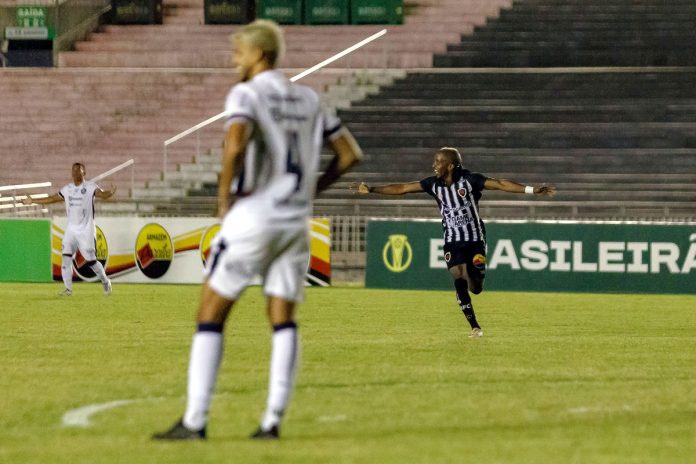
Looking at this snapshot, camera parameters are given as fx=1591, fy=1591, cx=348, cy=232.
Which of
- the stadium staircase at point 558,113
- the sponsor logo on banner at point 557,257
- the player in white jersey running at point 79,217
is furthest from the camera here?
the stadium staircase at point 558,113

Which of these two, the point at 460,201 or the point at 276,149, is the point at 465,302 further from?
the point at 276,149

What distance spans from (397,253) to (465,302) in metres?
12.3

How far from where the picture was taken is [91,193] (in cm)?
2520

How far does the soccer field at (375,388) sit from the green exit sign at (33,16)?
22710 millimetres

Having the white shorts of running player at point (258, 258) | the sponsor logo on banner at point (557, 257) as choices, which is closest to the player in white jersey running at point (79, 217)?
the sponsor logo on banner at point (557, 257)

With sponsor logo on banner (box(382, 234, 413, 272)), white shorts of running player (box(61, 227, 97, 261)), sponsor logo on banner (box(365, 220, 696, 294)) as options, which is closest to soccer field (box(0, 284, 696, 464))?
white shorts of running player (box(61, 227, 97, 261))

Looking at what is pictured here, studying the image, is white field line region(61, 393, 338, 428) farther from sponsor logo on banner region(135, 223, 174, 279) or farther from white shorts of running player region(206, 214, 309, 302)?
sponsor logo on banner region(135, 223, 174, 279)

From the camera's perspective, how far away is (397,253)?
94.6ft

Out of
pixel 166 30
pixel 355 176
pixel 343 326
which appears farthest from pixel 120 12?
pixel 343 326

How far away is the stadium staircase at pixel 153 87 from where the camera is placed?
37219 millimetres

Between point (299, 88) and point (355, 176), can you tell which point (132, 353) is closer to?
point (299, 88)

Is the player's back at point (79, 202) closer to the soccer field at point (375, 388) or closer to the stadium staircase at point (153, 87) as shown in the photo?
the soccer field at point (375, 388)

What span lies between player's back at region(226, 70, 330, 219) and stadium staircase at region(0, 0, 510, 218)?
91.9 feet

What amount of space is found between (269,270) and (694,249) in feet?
68.3
